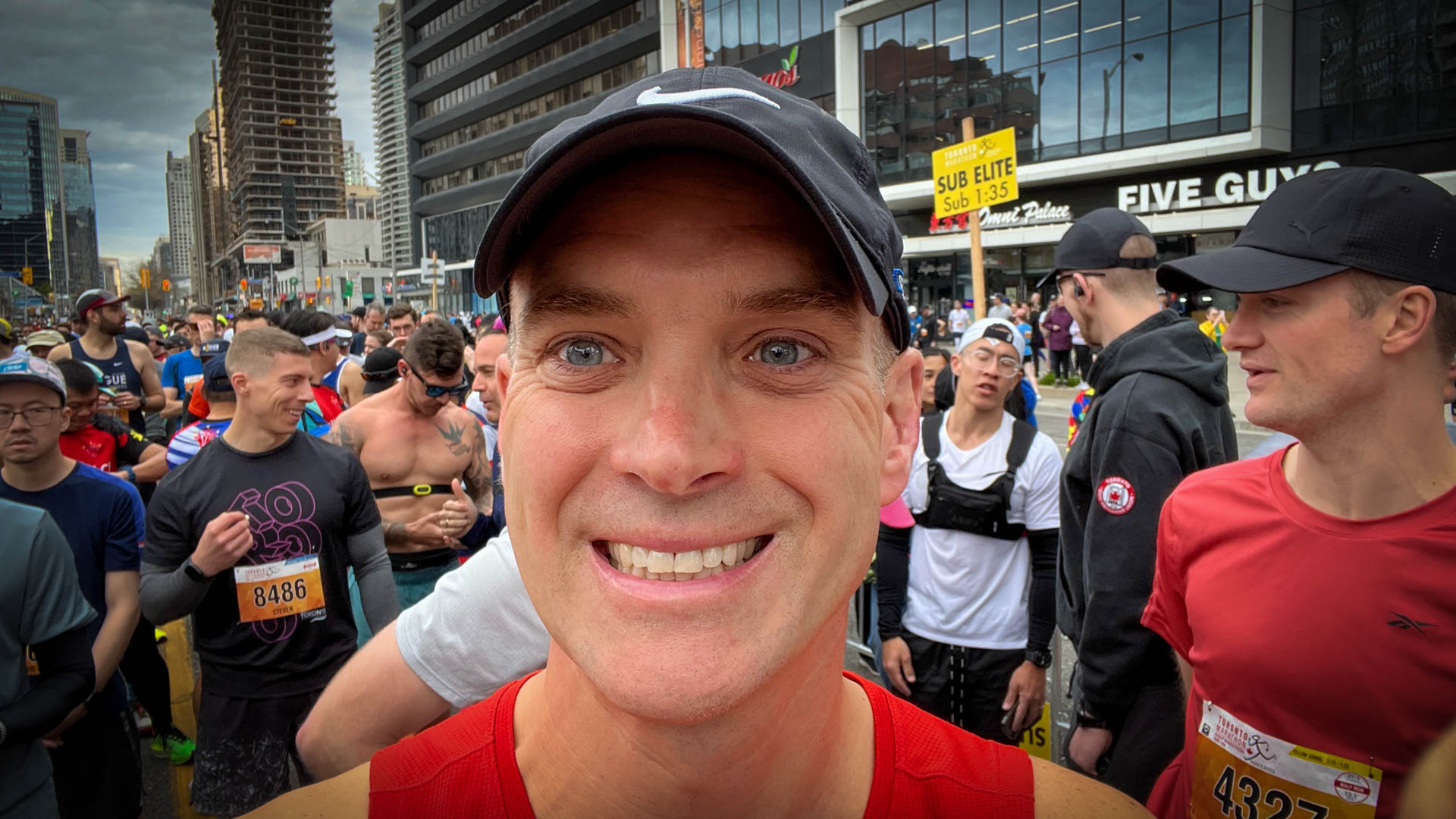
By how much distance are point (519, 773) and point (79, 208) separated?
23414 mm

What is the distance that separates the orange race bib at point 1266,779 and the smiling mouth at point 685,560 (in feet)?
5.21

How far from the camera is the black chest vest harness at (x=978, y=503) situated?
3.91m

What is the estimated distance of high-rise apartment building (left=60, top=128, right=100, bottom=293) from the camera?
8.81m

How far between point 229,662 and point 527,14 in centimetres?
7340

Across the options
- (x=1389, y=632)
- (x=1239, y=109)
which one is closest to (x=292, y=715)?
(x=1389, y=632)

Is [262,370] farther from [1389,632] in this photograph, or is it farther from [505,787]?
[1389,632]

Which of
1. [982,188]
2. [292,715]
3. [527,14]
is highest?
[527,14]

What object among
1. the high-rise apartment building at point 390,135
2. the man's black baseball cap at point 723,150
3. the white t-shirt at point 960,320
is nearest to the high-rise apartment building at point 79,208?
the man's black baseball cap at point 723,150

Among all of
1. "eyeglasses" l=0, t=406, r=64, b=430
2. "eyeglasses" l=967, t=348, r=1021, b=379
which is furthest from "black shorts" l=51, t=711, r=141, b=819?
"eyeglasses" l=967, t=348, r=1021, b=379

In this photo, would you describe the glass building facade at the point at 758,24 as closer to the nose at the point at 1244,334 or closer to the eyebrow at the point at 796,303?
the nose at the point at 1244,334

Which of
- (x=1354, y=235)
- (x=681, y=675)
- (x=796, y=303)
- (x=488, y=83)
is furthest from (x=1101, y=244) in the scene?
(x=488, y=83)

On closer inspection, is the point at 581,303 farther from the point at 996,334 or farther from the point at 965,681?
the point at 996,334

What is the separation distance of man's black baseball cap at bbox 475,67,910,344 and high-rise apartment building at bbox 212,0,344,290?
588ft

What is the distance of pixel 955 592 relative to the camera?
3.96 metres
